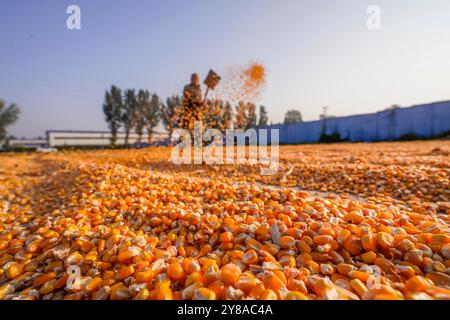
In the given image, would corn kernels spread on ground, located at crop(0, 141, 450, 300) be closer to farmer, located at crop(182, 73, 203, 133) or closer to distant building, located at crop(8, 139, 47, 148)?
farmer, located at crop(182, 73, 203, 133)

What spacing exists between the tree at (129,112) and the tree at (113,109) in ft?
2.39

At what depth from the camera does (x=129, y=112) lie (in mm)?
35594

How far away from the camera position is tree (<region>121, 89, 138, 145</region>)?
1374 inches

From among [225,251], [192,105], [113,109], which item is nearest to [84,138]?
[113,109]

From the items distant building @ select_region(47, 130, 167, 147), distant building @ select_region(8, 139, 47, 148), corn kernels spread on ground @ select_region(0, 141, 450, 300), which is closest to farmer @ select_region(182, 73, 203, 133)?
corn kernels spread on ground @ select_region(0, 141, 450, 300)

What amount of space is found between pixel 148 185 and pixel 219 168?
2045mm

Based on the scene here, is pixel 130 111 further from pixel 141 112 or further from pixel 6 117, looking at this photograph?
pixel 6 117

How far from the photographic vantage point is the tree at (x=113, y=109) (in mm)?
34094

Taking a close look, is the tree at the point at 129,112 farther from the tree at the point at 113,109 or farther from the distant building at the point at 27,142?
the distant building at the point at 27,142

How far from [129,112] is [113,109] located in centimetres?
234

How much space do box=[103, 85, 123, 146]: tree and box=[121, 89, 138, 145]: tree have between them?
2.39 feet

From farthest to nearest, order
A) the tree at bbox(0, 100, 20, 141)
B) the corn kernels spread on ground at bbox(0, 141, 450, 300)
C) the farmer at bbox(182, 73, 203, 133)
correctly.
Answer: the tree at bbox(0, 100, 20, 141), the farmer at bbox(182, 73, 203, 133), the corn kernels spread on ground at bbox(0, 141, 450, 300)
